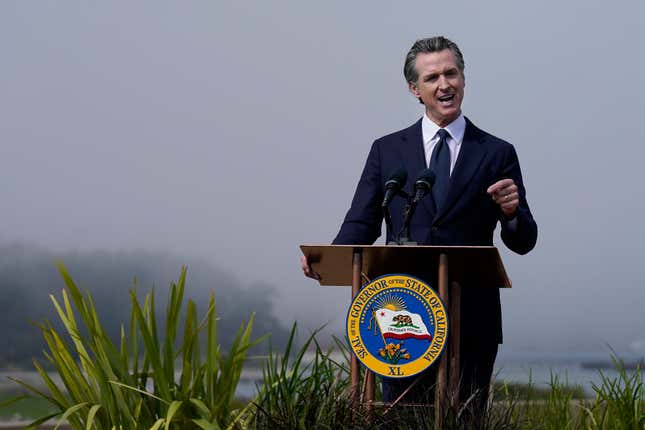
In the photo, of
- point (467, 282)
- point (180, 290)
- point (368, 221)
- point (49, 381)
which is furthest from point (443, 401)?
point (49, 381)

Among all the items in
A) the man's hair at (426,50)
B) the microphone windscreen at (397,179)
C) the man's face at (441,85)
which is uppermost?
the man's hair at (426,50)

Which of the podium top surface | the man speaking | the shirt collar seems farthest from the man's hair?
the podium top surface

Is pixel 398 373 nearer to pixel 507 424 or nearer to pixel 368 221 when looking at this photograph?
pixel 507 424

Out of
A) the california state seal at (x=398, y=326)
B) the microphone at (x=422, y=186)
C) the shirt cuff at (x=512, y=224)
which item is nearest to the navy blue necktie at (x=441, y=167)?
the shirt cuff at (x=512, y=224)

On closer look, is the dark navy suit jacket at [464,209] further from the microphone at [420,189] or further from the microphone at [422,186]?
the microphone at [422,186]

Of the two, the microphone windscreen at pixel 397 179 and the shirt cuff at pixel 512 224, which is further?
the shirt cuff at pixel 512 224

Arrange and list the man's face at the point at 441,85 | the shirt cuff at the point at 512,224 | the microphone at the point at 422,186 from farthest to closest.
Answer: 1. the man's face at the point at 441,85
2. the shirt cuff at the point at 512,224
3. the microphone at the point at 422,186

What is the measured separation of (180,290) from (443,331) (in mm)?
1392

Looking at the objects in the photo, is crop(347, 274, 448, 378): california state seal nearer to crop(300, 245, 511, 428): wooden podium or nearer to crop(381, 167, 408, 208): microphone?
crop(300, 245, 511, 428): wooden podium

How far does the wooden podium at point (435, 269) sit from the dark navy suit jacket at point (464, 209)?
16 centimetres

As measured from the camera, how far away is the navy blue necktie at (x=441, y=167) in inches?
160

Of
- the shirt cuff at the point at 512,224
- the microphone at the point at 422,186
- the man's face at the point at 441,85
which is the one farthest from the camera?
the man's face at the point at 441,85

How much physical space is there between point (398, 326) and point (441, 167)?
0.85m

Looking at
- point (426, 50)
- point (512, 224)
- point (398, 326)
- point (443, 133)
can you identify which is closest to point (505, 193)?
point (512, 224)
